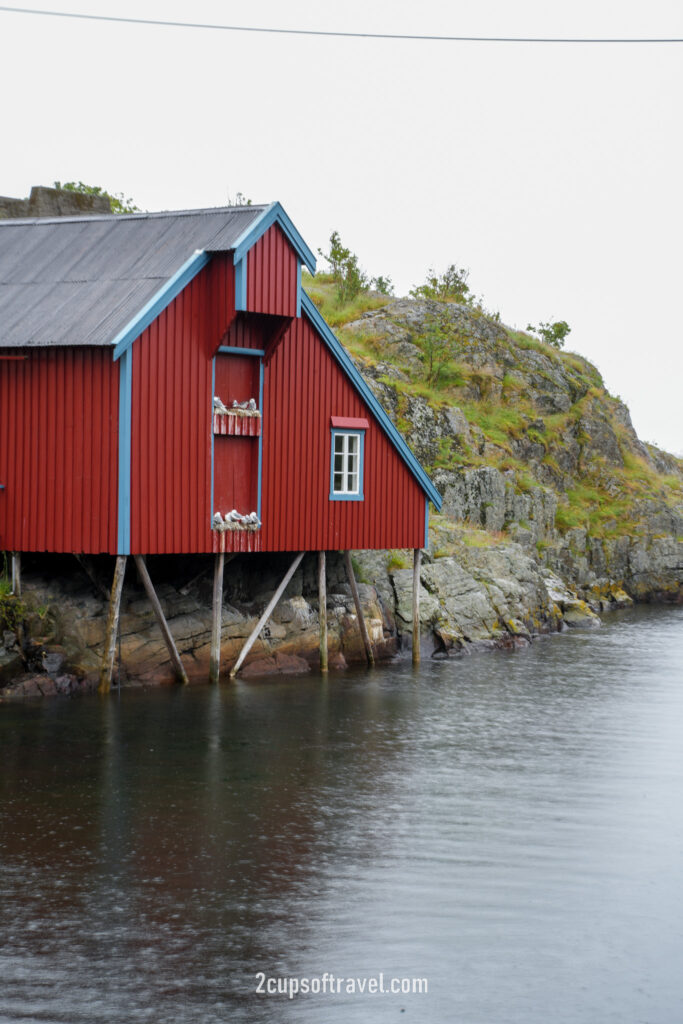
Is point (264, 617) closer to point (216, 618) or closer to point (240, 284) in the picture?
point (216, 618)

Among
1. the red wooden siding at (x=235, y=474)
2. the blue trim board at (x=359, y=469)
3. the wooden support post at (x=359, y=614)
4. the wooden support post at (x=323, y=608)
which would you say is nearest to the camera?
the red wooden siding at (x=235, y=474)

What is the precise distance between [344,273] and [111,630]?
32.7 metres

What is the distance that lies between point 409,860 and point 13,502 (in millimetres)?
12207

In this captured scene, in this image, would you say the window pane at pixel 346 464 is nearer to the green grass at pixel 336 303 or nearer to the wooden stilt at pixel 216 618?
the wooden stilt at pixel 216 618

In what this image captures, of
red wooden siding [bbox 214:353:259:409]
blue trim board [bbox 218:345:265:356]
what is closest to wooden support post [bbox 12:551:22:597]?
red wooden siding [bbox 214:353:259:409]

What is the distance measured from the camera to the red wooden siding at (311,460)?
24875 millimetres

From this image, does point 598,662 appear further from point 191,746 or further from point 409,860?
point 409,860

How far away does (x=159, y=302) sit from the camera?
864 inches

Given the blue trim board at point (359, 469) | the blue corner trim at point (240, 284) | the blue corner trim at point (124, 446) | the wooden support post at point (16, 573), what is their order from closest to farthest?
the blue corner trim at point (124, 446), the blue corner trim at point (240, 284), the wooden support post at point (16, 573), the blue trim board at point (359, 469)

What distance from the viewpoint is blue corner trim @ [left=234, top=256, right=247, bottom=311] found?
22.5 m

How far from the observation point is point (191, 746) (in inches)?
734

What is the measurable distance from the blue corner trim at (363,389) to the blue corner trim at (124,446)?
442 cm

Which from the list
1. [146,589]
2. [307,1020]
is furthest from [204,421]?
[307,1020]

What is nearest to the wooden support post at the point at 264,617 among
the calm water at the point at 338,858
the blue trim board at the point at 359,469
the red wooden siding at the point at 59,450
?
the blue trim board at the point at 359,469
